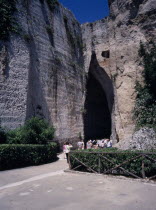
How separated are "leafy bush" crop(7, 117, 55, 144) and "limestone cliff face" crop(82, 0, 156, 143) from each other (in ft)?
20.2

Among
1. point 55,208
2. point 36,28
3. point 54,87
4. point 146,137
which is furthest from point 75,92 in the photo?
point 55,208

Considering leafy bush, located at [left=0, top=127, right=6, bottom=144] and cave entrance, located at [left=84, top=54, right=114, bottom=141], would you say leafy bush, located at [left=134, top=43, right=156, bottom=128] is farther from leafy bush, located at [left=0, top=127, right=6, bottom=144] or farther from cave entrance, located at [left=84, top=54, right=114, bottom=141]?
leafy bush, located at [left=0, top=127, right=6, bottom=144]

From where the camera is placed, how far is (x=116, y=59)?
58.7 ft

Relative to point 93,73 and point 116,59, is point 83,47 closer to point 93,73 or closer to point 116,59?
point 93,73

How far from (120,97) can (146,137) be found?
5.70 meters

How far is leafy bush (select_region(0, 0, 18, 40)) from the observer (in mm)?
13117

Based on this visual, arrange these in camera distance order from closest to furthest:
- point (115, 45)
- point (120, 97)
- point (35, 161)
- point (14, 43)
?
point (35, 161) → point (14, 43) → point (120, 97) → point (115, 45)

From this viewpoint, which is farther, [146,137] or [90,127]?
[90,127]

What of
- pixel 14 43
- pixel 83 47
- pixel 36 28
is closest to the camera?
pixel 14 43

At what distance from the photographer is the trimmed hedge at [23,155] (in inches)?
373

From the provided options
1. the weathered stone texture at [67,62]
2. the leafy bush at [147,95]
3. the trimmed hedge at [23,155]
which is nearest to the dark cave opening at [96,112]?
the weathered stone texture at [67,62]

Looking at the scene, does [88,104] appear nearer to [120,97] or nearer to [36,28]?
[120,97]

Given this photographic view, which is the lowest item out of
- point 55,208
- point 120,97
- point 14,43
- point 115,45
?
point 55,208

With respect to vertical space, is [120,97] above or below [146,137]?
above
